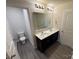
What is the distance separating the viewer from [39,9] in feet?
12.3

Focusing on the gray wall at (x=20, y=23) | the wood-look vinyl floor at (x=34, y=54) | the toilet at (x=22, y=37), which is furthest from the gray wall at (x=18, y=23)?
the wood-look vinyl floor at (x=34, y=54)

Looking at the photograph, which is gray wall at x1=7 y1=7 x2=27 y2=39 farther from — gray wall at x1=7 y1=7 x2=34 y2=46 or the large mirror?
the large mirror

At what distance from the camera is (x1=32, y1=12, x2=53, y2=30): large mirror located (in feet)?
11.7

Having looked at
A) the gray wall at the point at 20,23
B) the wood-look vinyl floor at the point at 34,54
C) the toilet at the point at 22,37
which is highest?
the gray wall at the point at 20,23

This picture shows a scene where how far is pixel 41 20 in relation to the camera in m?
3.97

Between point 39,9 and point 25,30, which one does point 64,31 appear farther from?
point 25,30

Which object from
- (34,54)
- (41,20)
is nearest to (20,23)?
(41,20)

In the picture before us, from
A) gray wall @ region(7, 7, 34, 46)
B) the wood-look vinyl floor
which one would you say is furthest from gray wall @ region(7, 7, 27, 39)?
the wood-look vinyl floor

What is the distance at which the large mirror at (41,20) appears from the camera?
11.7ft

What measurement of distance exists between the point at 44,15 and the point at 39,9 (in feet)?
1.91

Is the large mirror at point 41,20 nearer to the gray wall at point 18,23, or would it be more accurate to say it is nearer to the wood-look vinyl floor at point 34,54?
the gray wall at point 18,23

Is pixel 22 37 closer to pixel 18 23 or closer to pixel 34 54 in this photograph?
pixel 18 23
